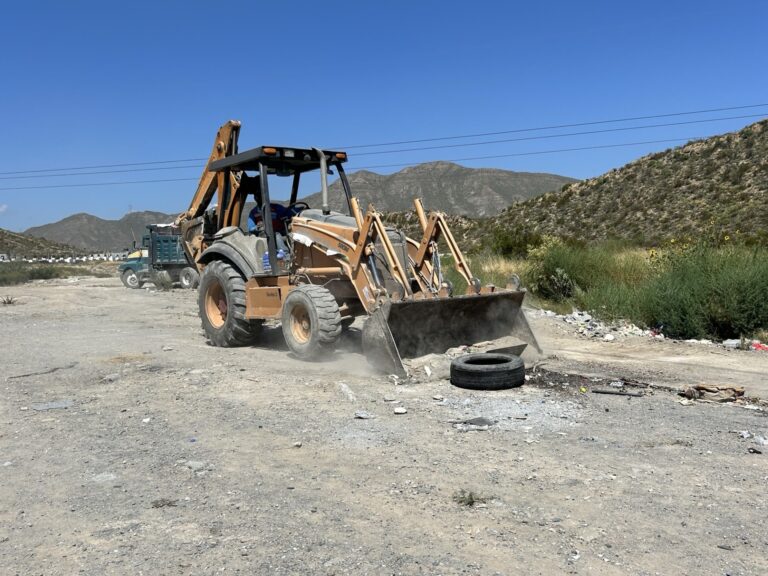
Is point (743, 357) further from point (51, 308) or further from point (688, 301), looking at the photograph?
point (51, 308)

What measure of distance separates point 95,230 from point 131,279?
448 feet

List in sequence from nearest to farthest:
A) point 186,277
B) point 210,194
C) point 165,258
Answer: point 210,194
point 186,277
point 165,258

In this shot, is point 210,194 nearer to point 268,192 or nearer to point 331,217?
point 268,192

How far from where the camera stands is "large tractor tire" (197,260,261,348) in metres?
9.78

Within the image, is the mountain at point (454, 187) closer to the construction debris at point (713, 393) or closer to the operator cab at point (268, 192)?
the operator cab at point (268, 192)

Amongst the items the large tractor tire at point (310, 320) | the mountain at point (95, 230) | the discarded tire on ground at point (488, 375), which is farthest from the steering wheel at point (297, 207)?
the mountain at point (95, 230)

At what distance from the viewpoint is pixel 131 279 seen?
2758 cm

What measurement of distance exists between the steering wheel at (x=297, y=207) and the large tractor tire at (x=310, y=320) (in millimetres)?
1963

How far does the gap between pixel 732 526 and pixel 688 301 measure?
26.0ft

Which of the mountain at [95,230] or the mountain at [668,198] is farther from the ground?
the mountain at [95,230]

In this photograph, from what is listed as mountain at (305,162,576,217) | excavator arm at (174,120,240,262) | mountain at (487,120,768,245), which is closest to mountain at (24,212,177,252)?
mountain at (305,162,576,217)

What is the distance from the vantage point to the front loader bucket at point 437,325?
24.5 ft

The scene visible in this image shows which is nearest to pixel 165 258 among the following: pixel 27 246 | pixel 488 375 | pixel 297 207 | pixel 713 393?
pixel 297 207

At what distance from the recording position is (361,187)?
127m
